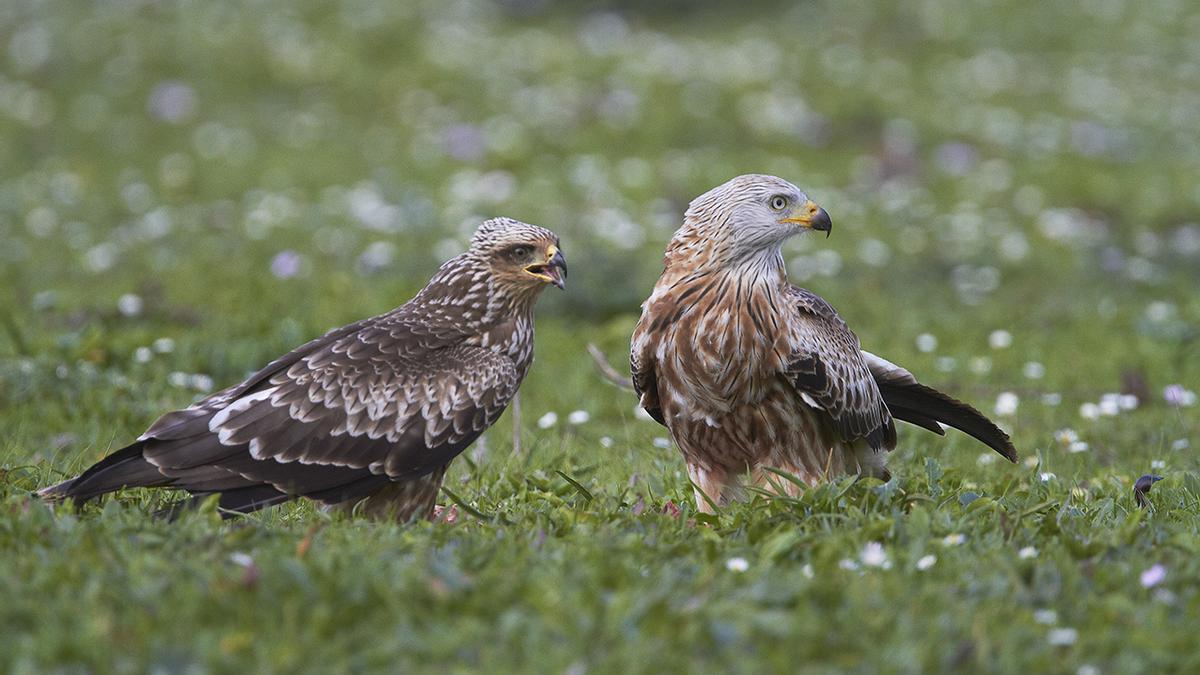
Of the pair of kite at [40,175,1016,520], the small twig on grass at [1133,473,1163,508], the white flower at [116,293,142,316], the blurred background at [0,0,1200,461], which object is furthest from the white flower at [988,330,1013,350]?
the white flower at [116,293,142,316]

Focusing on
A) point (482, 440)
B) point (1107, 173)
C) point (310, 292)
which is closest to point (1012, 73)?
point (1107, 173)

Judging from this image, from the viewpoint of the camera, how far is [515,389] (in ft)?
19.0

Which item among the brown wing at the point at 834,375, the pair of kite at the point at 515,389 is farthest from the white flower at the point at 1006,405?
the brown wing at the point at 834,375

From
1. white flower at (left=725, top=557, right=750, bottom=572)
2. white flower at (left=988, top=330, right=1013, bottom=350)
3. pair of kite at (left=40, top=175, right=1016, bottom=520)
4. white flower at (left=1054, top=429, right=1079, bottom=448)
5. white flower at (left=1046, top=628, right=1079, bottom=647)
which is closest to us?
white flower at (left=1046, top=628, right=1079, bottom=647)

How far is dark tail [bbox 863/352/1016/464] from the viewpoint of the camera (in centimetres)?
586

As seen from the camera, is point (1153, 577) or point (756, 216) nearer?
point (1153, 577)

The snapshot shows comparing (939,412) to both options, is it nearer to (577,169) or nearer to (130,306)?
(130,306)

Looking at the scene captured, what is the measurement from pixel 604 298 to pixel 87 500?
5.22m

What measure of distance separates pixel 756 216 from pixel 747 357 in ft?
1.88

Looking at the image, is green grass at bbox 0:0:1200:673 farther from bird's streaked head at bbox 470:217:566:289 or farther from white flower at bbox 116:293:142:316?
bird's streaked head at bbox 470:217:566:289

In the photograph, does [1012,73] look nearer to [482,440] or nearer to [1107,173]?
[1107,173]

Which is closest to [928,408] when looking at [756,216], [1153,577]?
[756,216]

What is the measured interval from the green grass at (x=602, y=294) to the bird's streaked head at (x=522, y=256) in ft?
2.84

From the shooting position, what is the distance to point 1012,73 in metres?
18.6
